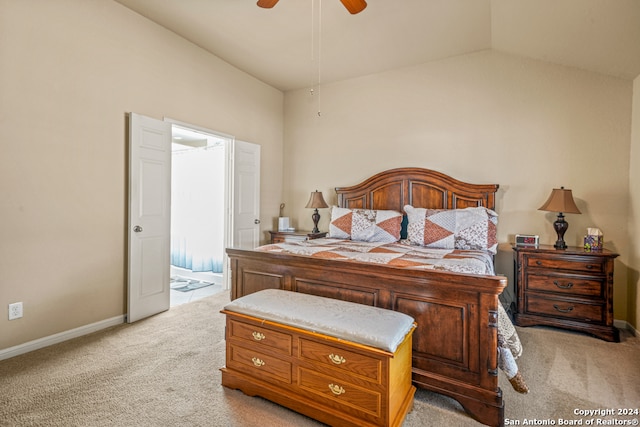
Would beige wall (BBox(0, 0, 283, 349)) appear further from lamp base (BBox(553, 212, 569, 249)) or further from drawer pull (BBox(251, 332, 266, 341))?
lamp base (BBox(553, 212, 569, 249))

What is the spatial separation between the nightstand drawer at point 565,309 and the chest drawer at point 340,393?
2271 millimetres

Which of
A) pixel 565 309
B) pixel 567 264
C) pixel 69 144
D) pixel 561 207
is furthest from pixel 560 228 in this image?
pixel 69 144

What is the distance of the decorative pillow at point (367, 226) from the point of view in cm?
345

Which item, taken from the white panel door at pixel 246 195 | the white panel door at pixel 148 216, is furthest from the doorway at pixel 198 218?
the white panel door at pixel 148 216

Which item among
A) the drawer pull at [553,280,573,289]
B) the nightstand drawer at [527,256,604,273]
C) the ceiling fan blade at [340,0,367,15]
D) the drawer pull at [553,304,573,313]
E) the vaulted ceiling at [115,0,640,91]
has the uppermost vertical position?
the vaulted ceiling at [115,0,640,91]

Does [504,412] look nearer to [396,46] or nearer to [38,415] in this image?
[38,415]

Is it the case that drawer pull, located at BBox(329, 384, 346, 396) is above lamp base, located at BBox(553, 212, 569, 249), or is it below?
below

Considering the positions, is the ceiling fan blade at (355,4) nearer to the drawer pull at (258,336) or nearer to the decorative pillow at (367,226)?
the decorative pillow at (367,226)

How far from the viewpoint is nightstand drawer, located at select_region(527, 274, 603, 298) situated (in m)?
2.77

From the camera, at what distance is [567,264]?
2.85 m

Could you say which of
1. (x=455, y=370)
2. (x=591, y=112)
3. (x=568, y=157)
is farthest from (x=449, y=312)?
(x=591, y=112)

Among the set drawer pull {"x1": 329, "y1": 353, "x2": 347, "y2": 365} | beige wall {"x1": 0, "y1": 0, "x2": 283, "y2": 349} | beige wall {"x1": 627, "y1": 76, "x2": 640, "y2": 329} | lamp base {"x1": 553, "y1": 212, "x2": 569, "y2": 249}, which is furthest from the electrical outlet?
beige wall {"x1": 627, "y1": 76, "x2": 640, "y2": 329}

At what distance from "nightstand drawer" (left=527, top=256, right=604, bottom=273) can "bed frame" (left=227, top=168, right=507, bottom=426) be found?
5.47 feet

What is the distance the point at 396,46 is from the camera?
352cm
